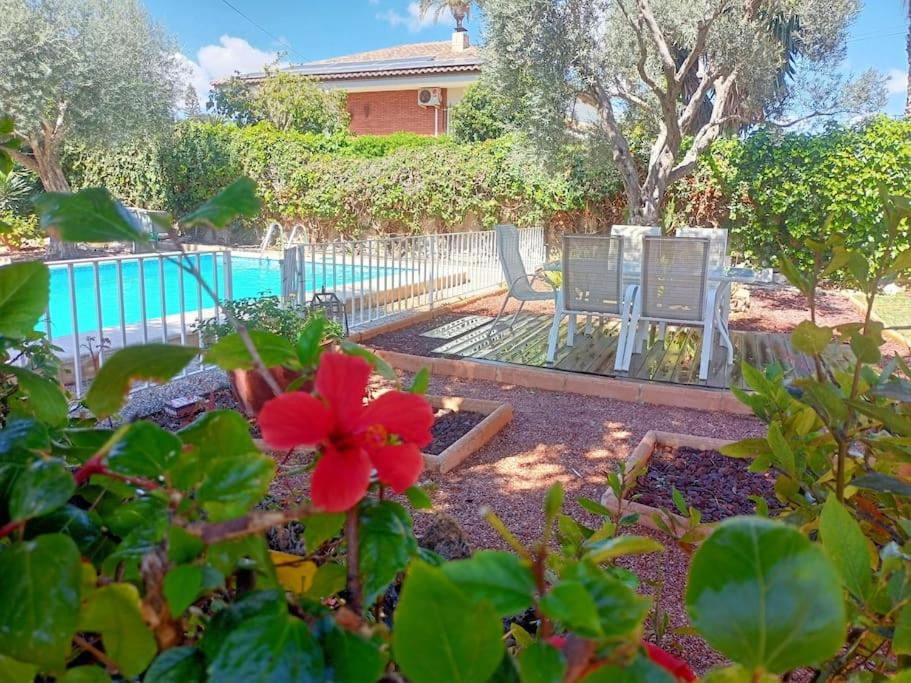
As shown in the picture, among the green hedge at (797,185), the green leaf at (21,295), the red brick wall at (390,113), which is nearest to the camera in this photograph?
the green leaf at (21,295)

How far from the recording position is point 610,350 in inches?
226

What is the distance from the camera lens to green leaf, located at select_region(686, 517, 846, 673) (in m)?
0.27

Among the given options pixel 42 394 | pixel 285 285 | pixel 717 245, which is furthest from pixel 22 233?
pixel 42 394

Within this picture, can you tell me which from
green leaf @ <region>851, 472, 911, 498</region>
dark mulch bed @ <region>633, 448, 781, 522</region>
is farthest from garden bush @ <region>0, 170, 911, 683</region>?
dark mulch bed @ <region>633, 448, 781, 522</region>

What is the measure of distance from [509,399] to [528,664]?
4.37m

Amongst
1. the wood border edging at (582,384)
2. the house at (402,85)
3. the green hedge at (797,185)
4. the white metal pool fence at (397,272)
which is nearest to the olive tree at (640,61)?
the green hedge at (797,185)

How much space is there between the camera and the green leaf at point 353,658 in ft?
1.05

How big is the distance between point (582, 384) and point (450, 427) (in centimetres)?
120

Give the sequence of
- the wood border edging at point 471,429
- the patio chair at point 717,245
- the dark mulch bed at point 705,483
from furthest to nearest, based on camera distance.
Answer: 1. the patio chair at point 717,245
2. the wood border edging at point 471,429
3. the dark mulch bed at point 705,483

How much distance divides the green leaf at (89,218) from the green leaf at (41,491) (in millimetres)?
123

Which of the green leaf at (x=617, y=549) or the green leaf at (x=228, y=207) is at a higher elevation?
the green leaf at (x=228, y=207)

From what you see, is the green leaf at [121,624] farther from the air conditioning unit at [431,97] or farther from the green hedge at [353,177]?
the air conditioning unit at [431,97]

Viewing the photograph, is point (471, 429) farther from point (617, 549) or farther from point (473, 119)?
point (473, 119)

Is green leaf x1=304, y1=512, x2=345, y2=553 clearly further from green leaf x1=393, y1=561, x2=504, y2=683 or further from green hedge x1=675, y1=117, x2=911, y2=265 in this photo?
green hedge x1=675, y1=117, x2=911, y2=265
